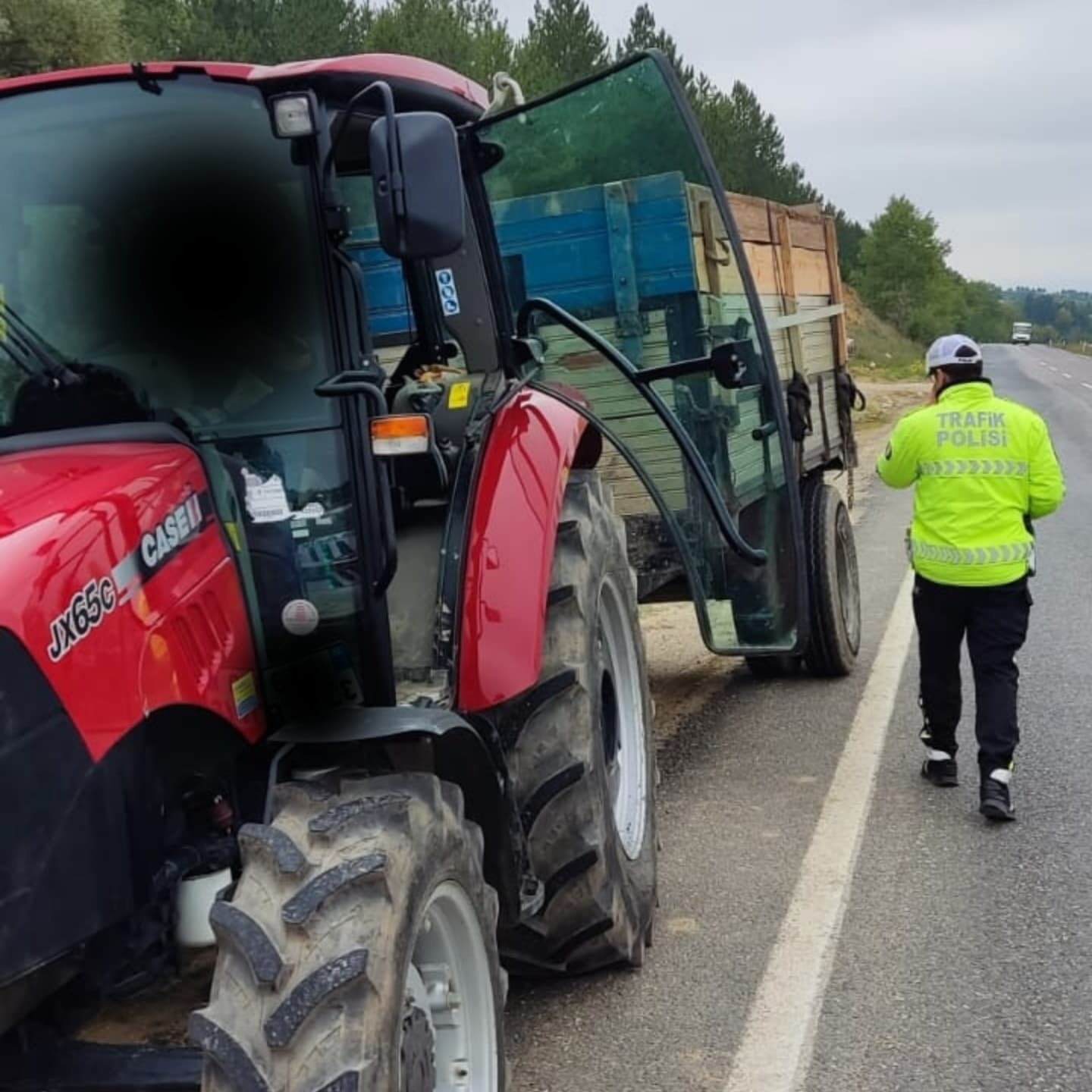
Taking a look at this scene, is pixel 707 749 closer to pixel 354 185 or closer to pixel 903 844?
pixel 903 844

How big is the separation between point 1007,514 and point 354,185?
3164 millimetres

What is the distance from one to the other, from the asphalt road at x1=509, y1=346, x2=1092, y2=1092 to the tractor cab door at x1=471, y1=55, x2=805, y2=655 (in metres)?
0.75

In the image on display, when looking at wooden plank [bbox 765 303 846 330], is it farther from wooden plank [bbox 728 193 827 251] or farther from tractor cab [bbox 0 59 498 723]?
tractor cab [bbox 0 59 498 723]

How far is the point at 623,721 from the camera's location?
4594 millimetres

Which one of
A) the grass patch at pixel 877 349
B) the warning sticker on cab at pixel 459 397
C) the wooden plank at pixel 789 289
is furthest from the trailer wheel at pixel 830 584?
the grass patch at pixel 877 349

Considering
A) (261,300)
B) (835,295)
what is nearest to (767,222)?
(835,295)

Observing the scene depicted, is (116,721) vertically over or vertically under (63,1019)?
over

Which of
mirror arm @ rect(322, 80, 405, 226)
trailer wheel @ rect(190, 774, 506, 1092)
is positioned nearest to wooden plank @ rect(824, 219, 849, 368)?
mirror arm @ rect(322, 80, 405, 226)

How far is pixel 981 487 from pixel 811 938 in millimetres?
2070

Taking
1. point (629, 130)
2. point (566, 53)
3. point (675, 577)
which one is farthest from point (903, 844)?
point (566, 53)

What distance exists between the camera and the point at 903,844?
5047mm

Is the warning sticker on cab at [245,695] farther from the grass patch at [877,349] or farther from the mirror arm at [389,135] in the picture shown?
the grass patch at [877,349]

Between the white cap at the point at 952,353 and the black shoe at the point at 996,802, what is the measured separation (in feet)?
5.44

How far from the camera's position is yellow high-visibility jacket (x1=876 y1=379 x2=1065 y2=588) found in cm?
546
